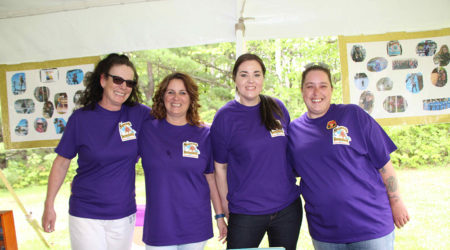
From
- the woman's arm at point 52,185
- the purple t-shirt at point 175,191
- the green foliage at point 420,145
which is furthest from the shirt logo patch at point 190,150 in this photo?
the green foliage at point 420,145

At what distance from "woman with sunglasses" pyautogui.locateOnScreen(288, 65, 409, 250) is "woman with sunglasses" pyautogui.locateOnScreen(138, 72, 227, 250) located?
22.5 inches

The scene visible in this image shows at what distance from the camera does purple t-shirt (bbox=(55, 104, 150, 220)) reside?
1.99 metres

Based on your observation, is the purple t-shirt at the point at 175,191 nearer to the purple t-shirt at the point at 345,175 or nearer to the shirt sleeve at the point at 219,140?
the shirt sleeve at the point at 219,140

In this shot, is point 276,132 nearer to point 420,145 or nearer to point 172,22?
point 172,22

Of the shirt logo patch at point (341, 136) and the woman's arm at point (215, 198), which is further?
the woman's arm at point (215, 198)

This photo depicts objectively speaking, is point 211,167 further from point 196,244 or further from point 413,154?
point 413,154

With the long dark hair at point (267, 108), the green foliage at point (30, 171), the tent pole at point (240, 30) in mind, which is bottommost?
the green foliage at point (30, 171)

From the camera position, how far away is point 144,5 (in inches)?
105

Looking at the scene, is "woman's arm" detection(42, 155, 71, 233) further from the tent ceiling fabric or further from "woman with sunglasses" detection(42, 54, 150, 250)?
the tent ceiling fabric

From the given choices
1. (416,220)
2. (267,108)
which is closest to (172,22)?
(267,108)

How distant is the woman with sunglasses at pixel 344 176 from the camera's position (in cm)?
174

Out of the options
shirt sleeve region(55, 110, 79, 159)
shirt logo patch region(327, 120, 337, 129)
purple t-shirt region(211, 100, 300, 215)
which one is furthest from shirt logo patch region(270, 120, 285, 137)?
shirt sleeve region(55, 110, 79, 159)

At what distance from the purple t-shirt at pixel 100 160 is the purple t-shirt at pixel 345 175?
1.04m

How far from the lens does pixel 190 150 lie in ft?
6.37
